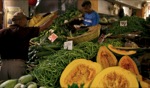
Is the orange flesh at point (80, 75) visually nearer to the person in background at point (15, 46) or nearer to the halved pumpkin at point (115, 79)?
the halved pumpkin at point (115, 79)

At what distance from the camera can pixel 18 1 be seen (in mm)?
5785

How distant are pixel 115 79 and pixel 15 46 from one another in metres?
1.67

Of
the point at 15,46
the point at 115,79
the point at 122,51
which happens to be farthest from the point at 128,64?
the point at 15,46

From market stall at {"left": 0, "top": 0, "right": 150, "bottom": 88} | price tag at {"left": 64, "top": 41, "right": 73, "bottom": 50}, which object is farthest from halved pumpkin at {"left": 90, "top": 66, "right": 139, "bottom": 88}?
price tag at {"left": 64, "top": 41, "right": 73, "bottom": 50}

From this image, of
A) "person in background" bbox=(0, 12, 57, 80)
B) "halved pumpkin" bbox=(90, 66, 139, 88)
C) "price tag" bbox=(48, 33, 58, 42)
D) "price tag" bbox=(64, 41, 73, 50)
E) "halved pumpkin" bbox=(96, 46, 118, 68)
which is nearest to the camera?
"halved pumpkin" bbox=(90, 66, 139, 88)

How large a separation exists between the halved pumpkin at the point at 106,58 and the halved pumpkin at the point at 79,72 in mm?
172

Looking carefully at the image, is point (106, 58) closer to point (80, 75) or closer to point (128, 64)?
point (128, 64)

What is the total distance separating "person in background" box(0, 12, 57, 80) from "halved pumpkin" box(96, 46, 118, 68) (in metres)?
1.05

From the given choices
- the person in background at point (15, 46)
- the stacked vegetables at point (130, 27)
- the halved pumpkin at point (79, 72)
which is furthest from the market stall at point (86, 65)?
the stacked vegetables at point (130, 27)

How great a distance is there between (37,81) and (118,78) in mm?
909

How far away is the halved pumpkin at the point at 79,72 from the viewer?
245 cm

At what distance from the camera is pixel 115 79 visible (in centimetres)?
230

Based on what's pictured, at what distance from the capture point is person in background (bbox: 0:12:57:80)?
11.2 feet

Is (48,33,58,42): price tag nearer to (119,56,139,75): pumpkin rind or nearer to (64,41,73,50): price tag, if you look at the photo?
(64,41,73,50): price tag
